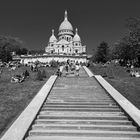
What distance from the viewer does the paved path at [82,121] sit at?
7.50 m

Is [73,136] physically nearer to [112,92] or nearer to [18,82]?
[112,92]

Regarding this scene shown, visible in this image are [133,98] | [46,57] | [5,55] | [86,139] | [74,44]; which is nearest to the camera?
[86,139]

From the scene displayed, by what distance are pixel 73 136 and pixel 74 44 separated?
347 ft

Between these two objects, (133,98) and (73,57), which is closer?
(133,98)

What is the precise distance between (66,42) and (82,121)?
9887 cm

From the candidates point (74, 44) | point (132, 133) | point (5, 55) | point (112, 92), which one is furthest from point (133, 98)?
point (74, 44)

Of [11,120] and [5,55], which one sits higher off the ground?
[5,55]

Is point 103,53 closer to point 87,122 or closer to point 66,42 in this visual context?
point 66,42

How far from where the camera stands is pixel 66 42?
105938 millimetres

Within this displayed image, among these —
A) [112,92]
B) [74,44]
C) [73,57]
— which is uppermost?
[74,44]

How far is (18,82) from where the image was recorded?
1773 cm

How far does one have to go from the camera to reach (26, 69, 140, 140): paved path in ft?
24.6

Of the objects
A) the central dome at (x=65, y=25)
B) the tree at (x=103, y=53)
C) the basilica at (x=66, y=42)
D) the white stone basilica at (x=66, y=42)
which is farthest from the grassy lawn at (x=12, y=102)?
the central dome at (x=65, y=25)

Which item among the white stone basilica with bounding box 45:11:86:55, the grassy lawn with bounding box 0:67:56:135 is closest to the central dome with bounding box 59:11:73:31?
the white stone basilica with bounding box 45:11:86:55
